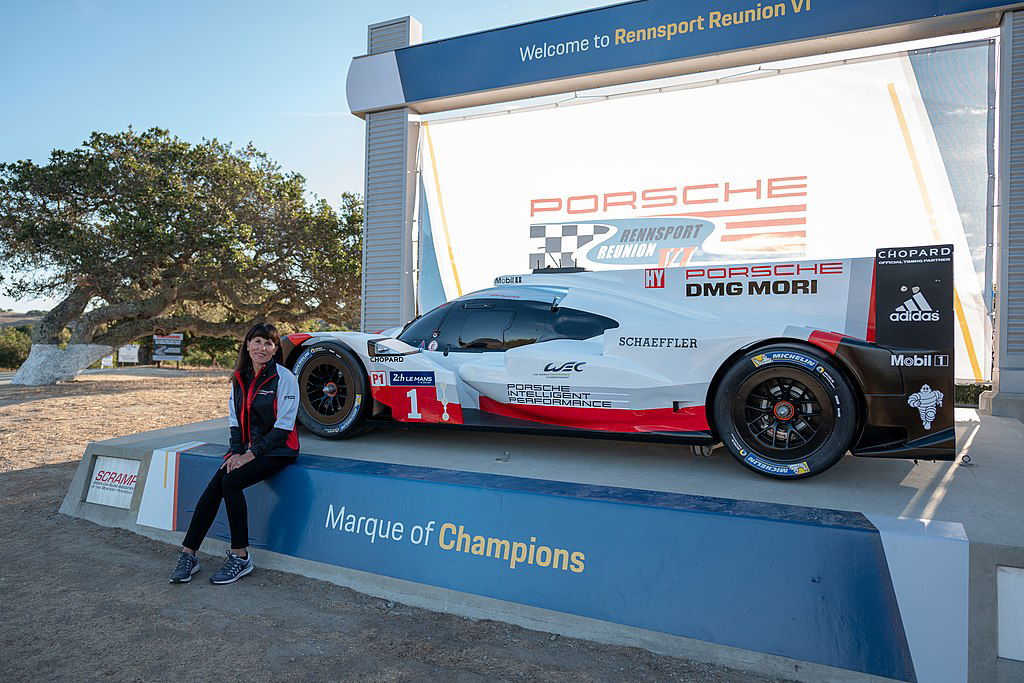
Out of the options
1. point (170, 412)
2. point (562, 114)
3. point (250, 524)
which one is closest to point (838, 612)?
point (250, 524)

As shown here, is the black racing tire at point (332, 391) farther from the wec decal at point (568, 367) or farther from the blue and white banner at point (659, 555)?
the wec decal at point (568, 367)

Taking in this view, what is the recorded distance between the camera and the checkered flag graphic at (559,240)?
7.14 meters

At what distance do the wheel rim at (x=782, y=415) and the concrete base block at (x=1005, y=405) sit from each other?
3.57 metres

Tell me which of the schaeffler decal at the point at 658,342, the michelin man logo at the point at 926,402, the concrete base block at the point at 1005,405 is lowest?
the concrete base block at the point at 1005,405

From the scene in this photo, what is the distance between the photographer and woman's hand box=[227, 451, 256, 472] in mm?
3547

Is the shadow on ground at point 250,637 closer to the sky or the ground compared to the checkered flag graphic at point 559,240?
closer to the ground

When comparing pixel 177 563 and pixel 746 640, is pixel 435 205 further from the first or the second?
pixel 746 640

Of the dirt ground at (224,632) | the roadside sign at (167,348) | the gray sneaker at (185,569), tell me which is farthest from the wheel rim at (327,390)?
the roadside sign at (167,348)

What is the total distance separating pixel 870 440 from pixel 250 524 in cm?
351

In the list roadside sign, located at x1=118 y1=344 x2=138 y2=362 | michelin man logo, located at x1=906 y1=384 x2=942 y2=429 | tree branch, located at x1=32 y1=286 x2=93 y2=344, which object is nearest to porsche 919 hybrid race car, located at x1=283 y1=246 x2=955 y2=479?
michelin man logo, located at x1=906 y1=384 x2=942 y2=429

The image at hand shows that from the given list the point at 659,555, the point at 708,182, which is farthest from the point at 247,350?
the point at 708,182

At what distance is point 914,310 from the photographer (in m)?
3.18

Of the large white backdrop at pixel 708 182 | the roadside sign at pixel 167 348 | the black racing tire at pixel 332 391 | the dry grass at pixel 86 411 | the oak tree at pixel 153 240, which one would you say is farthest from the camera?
the roadside sign at pixel 167 348

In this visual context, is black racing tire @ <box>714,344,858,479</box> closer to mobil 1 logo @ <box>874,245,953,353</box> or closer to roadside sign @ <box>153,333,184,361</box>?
mobil 1 logo @ <box>874,245,953,353</box>
